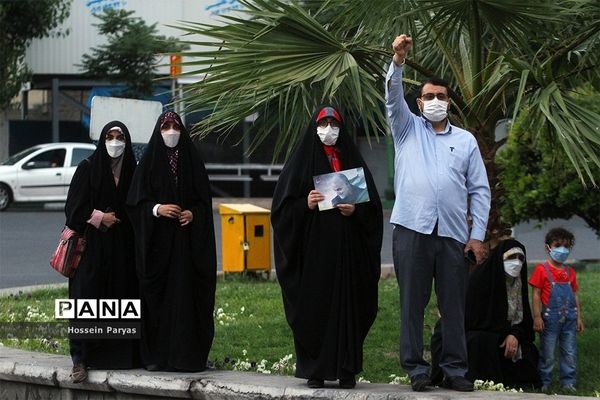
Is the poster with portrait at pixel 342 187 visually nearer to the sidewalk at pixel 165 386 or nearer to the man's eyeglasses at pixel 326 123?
the man's eyeglasses at pixel 326 123

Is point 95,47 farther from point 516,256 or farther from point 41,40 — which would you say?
point 516,256

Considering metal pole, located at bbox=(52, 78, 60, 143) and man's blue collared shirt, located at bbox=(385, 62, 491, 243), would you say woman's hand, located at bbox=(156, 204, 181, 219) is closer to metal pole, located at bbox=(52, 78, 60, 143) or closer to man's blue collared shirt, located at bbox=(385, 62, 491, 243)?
man's blue collared shirt, located at bbox=(385, 62, 491, 243)

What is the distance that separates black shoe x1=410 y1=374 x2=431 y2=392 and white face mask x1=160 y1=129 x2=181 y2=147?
1.90 meters

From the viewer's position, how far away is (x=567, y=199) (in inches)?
606

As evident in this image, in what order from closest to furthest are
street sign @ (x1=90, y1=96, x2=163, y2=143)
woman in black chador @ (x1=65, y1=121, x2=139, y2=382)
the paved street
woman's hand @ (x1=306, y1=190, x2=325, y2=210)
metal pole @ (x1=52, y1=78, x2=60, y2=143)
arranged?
woman's hand @ (x1=306, y1=190, x2=325, y2=210) → woman in black chador @ (x1=65, y1=121, x2=139, y2=382) → street sign @ (x1=90, y1=96, x2=163, y2=143) → the paved street → metal pole @ (x1=52, y1=78, x2=60, y2=143)

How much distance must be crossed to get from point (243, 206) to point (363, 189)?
9314 mm

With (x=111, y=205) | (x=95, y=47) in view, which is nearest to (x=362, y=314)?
(x=111, y=205)

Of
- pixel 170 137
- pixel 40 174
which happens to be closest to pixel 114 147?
pixel 170 137

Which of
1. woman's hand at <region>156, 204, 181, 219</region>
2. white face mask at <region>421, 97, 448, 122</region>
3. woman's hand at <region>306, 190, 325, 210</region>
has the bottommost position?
woman's hand at <region>156, 204, 181, 219</region>

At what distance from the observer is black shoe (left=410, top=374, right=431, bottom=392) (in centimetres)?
650

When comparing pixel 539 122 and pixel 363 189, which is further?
pixel 539 122

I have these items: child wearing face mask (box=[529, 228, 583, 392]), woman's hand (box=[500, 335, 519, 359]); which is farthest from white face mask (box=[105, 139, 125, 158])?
child wearing face mask (box=[529, 228, 583, 392])

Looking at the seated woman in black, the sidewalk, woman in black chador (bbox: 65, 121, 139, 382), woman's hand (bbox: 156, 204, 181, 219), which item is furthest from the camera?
the seated woman in black

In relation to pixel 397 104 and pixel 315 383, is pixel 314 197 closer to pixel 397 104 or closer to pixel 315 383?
pixel 397 104
